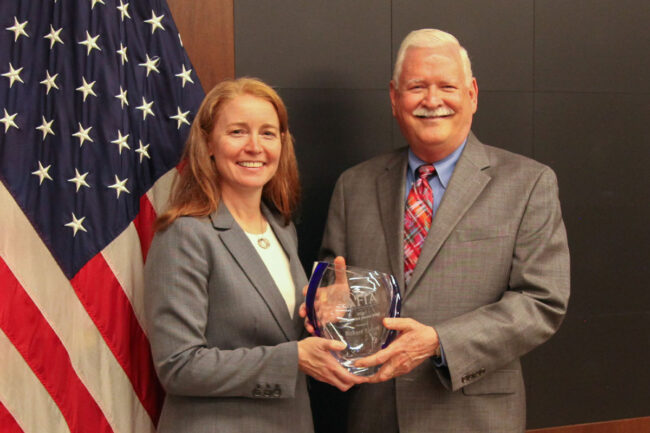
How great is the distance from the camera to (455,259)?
6.55 ft

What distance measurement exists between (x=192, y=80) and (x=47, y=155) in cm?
53

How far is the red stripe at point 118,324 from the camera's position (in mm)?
2068

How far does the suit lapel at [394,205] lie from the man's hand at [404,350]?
24cm

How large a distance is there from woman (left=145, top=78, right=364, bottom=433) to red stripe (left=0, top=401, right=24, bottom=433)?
457mm

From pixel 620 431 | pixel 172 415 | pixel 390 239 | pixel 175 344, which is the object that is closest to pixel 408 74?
pixel 390 239

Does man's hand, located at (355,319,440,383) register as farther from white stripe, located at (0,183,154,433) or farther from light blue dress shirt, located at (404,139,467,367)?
white stripe, located at (0,183,154,433)

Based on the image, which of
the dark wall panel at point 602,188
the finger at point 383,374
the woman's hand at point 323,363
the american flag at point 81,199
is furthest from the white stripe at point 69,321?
the dark wall panel at point 602,188

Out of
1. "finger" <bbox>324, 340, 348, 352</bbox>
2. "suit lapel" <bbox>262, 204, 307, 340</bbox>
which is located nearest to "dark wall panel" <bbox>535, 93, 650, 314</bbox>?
"suit lapel" <bbox>262, 204, 307, 340</bbox>

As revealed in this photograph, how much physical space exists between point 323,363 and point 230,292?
307mm

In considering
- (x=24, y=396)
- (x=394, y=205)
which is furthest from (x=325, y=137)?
(x=24, y=396)

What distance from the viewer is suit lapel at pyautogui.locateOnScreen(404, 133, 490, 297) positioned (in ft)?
6.53

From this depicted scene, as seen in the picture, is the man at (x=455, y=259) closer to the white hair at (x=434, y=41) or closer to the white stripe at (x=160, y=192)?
the white hair at (x=434, y=41)

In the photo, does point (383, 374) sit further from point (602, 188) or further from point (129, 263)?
point (602, 188)

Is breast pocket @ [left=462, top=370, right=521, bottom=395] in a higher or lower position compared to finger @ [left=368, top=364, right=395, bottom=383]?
lower
